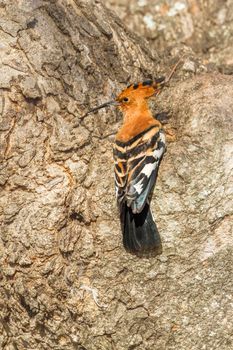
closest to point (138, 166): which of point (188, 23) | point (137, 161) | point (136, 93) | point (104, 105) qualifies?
point (137, 161)

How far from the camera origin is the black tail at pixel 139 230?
11.0 ft

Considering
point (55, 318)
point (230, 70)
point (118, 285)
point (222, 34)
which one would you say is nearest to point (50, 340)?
point (55, 318)

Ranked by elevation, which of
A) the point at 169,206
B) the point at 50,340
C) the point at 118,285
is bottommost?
the point at 50,340

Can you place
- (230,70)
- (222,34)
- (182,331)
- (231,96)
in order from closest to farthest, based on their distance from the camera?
1. (182,331)
2. (231,96)
3. (230,70)
4. (222,34)

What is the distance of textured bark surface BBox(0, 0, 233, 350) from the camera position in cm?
335

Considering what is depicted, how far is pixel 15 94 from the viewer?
11.9ft

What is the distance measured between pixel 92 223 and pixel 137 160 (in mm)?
487

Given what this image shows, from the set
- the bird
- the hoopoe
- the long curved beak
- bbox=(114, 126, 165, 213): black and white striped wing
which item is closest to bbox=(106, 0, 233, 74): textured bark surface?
the hoopoe

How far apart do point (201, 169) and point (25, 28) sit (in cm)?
122

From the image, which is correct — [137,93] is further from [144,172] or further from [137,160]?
[144,172]

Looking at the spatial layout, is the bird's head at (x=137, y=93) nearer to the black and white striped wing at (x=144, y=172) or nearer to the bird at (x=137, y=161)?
the bird at (x=137, y=161)

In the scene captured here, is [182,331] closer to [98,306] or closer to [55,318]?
[98,306]

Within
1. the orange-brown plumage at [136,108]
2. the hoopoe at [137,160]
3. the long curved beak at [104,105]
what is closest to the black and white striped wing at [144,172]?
the hoopoe at [137,160]

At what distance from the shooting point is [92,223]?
3.46 metres
